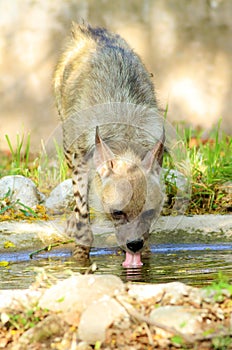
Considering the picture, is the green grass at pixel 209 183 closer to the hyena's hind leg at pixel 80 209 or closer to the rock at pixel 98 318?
the hyena's hind leg at pixel 80 209

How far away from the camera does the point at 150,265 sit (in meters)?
6.22

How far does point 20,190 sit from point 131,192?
6.82 ft

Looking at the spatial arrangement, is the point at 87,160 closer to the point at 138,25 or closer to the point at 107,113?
the point at 107,113

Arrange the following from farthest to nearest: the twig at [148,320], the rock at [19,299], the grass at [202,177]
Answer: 1. the grass at [202,177]
2. the rock at [19,299]
3. the twig at [148,320]

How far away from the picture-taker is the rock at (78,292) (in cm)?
401

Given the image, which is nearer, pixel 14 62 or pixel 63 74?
pixel 63 74

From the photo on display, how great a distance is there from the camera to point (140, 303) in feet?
13.3

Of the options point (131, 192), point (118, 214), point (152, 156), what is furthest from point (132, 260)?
point (152, 156)

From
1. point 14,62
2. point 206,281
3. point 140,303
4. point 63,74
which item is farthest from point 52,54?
point 140,303

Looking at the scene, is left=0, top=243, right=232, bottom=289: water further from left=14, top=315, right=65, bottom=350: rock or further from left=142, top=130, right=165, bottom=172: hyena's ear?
left=14, top=315, right=65, bottom=350: rock

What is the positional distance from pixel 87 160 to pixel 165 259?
1.14 metres

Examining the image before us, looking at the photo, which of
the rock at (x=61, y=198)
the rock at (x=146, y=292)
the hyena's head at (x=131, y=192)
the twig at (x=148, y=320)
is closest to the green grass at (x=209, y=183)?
the rock at (x=61, y=198)

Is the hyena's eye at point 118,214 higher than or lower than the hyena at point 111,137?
lower

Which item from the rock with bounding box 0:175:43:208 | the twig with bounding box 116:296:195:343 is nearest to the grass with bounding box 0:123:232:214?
the rock with bounding box 0:175:43:208
